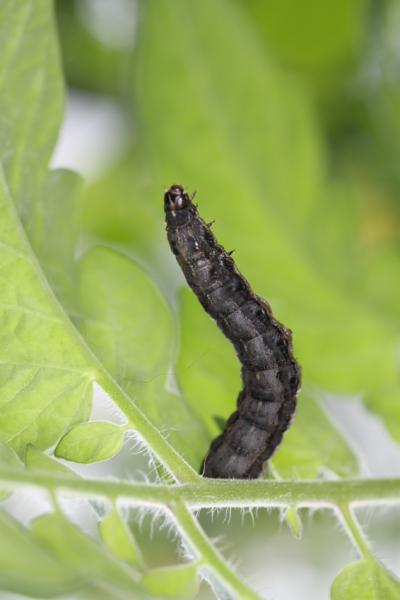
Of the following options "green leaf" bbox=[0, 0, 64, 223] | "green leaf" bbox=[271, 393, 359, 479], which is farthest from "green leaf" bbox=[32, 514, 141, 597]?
"green leaf" bbox=[271, 393, 359, 479]

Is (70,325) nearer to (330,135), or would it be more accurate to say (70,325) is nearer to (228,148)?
(228,148)

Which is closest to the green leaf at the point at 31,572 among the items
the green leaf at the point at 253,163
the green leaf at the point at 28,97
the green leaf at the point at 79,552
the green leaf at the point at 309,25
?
the green leaf at the point at 79,552

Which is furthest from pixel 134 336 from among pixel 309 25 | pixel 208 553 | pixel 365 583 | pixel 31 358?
pixel 309 25

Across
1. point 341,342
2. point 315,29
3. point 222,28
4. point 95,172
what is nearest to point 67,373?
point 341,342

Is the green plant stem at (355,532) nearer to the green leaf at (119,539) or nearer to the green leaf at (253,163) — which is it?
the green leaf at (119,539)

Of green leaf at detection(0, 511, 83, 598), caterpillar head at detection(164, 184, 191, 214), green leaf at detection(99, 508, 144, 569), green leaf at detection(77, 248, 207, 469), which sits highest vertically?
caterpillar head at detection(164, 184, 191, 214)

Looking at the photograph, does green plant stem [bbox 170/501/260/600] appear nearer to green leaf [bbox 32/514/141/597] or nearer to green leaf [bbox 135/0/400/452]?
green leaf [bbox 32/514/141/597]
